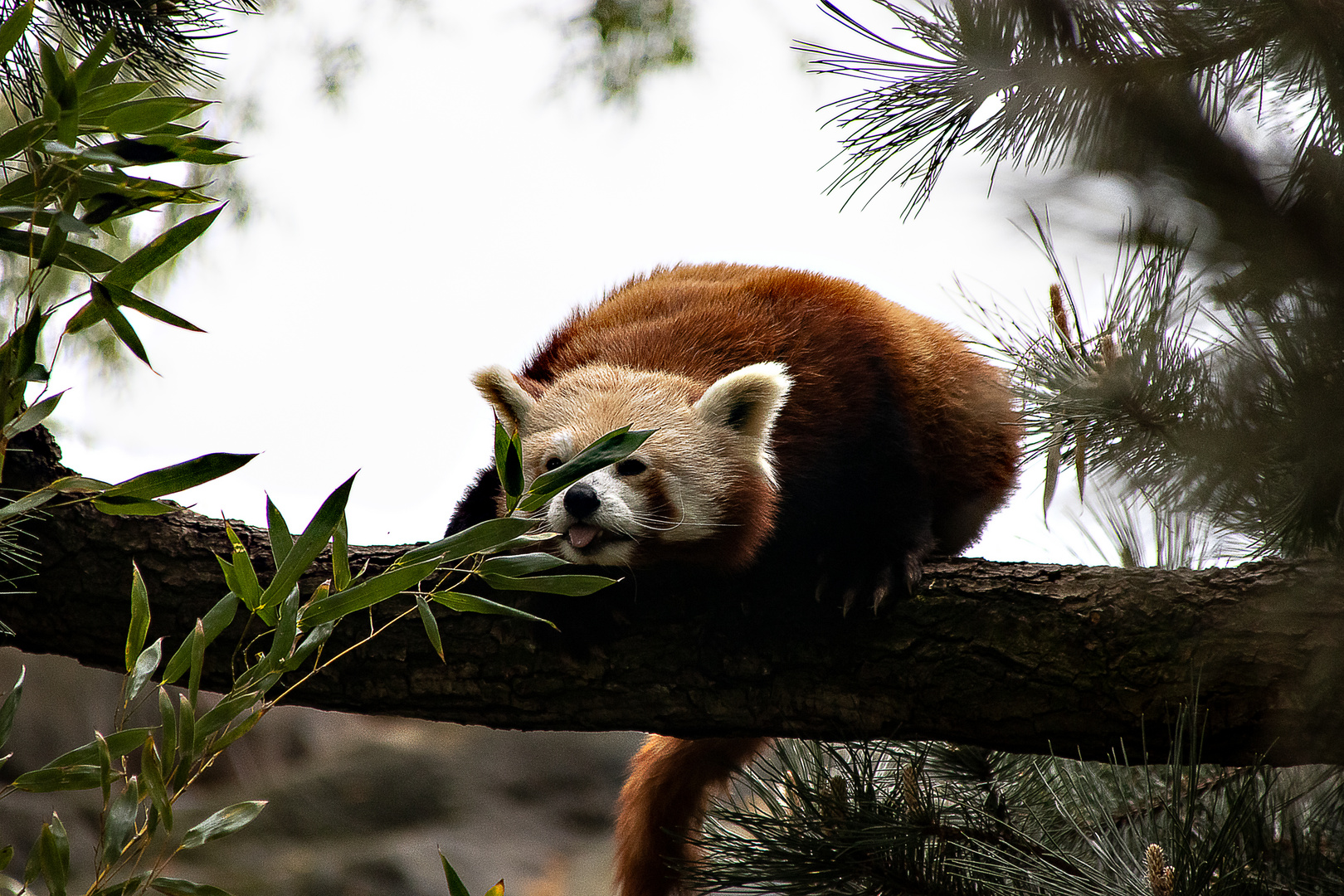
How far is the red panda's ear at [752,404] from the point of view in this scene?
6.18ft

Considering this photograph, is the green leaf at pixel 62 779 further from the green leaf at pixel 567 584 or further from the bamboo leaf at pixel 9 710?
the green leaf at pixel 567 584

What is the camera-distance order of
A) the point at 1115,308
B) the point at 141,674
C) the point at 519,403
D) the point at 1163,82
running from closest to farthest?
the point at 1163,82 < the point at 141,674 < the point at 1115,308 < the point at 519,403

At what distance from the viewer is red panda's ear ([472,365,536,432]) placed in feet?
6.51

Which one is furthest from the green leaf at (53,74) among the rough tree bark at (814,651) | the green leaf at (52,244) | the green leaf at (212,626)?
the rough tree bark at (814,651)

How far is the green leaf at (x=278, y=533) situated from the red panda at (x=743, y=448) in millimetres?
694

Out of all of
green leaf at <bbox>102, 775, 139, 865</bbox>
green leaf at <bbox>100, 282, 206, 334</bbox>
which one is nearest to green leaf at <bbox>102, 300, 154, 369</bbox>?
green leaf at <bbox>100, 282, 206, 334</bbox>

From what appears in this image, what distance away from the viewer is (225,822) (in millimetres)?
998

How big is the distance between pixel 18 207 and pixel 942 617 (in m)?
1.46

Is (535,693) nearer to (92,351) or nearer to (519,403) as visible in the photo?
(519,403)

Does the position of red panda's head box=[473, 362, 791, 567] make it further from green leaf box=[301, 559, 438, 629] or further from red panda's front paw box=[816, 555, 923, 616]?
green leaf box=[301, 559, 438, 629]

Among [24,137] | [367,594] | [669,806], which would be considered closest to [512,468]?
[367,594]

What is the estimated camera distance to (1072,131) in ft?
3.00

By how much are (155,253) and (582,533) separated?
36.7 inches

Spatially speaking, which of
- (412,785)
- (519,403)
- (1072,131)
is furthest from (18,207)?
(412,785)
